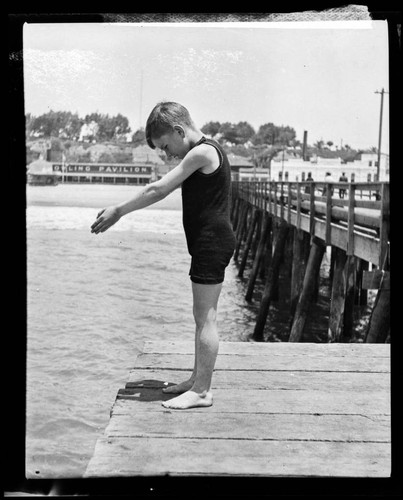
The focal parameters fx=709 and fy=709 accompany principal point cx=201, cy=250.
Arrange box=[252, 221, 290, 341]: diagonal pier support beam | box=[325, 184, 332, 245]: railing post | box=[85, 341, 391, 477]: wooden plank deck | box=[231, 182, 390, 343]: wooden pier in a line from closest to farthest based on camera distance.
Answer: box=[85, 341, 391, 477]: wooden plank deck, box=[231, 182, 390, 343]: wooden pier, box=[325, 184, 332, 245]: railing post, box=[252, 221, 290, 341]: diagonal pier support beam

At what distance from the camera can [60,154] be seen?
10.8 feet

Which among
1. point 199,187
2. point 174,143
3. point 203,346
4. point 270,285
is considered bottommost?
point 270,285

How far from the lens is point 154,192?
2574 mm

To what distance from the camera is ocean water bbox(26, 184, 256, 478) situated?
7023mm

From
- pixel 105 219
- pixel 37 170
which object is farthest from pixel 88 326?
pixel 105 219

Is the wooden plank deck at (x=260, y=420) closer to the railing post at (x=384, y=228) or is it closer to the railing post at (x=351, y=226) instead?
the railing post at (x=384, y=228)

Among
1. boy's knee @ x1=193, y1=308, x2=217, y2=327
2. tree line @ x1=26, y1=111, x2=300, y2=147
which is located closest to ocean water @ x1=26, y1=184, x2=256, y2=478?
tree line @ x1=26, y1=111, x2=300, y2=147

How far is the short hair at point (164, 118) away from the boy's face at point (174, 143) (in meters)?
0.02

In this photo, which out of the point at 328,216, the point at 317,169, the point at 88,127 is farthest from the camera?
the point at 317,169

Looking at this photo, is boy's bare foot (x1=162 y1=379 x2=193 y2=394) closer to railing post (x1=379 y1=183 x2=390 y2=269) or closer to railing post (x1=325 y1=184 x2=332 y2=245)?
railing post (x1=379 y1=183 x2=390 y2=269)

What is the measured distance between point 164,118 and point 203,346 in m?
0.91

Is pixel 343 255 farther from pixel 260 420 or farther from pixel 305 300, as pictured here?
pixel 260 420
